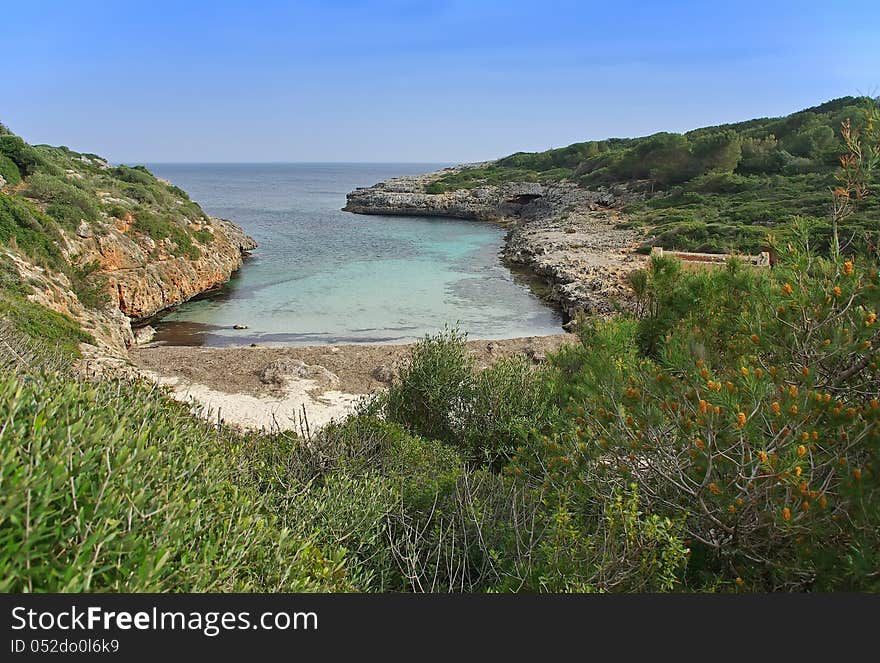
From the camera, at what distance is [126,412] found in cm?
370

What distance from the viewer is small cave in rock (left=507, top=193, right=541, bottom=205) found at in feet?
223

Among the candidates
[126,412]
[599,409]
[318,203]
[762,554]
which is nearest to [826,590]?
[762,554]

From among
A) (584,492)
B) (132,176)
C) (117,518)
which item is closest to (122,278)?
(132,176)

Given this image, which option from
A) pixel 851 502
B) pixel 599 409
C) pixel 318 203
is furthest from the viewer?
pixel 318 203

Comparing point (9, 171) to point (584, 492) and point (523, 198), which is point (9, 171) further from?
point (523, 198)

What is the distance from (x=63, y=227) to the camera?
21.1 m

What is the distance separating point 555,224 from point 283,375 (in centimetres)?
3821

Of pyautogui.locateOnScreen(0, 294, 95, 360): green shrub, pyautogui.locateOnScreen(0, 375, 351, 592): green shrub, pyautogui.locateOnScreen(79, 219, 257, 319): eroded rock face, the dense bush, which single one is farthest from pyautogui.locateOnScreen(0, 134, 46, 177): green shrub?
the dense bush

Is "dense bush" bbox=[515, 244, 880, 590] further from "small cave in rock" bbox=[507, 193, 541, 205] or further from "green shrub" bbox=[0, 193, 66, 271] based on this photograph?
"small cave in rock" bbox=[507, 193, 541, 205]

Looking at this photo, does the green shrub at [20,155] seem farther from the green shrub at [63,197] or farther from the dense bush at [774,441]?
the dense bush at [774,441]

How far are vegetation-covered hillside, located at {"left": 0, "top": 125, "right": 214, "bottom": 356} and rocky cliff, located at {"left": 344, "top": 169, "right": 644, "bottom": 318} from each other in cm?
1338

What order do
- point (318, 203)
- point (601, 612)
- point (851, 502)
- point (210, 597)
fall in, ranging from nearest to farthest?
point (210, 597)
point (601, 612)
point (851, 502)
point (318, 203)

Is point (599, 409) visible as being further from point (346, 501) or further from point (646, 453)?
point (346, 501)

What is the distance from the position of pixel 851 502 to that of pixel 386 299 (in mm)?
24981
